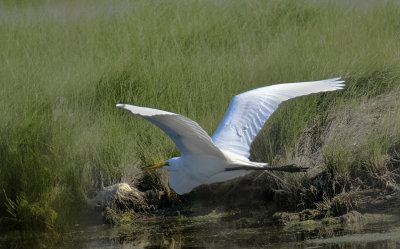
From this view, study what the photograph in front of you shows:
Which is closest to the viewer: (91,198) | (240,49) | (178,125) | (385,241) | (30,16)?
(178,125)

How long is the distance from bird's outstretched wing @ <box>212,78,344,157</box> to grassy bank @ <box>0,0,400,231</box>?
35.6 inches

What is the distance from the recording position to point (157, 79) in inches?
289

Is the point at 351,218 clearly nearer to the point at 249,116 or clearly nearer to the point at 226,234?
the point at 226,234

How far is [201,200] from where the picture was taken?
20.5 ft

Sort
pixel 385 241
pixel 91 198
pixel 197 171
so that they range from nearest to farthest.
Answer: pixel 385 241
pixel 197 171
pixel 91 198

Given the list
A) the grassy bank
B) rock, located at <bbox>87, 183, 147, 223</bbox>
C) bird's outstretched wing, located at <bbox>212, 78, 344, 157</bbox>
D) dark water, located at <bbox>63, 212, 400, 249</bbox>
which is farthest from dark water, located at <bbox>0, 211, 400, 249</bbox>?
bird's outstretched wing, located at <bbox>212, 78, 344, 157</bbox>

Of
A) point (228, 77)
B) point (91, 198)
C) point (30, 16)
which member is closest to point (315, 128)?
point (228, 77)

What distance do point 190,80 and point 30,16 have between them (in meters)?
4.01

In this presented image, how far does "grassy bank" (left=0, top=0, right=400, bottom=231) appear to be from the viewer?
593cm

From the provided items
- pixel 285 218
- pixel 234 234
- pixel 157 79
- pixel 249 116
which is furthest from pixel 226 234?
pixel 157 79

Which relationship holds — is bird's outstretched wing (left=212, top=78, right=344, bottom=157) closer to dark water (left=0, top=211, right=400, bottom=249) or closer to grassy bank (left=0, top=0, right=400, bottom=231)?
dark water (left=0, top=211, right=400, bottom=249)

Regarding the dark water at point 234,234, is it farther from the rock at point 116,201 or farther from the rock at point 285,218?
the rock at point 116,201

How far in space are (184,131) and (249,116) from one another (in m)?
1.00

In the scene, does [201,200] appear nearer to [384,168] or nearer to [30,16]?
[384,168]
